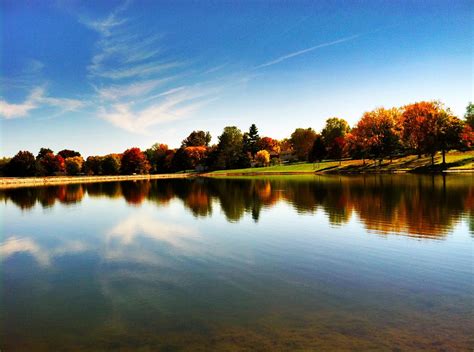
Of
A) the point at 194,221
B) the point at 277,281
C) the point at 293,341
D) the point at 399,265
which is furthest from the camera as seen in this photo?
the point at 194,221

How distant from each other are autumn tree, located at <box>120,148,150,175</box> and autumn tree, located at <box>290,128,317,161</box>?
69.7m

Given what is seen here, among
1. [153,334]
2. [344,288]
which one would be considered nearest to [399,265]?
[344,288]

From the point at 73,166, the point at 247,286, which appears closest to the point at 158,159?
the point at 73,166

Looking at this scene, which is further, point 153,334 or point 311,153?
point 311,153

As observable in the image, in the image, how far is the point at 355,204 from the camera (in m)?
29.3

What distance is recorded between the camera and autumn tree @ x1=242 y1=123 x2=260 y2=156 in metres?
147

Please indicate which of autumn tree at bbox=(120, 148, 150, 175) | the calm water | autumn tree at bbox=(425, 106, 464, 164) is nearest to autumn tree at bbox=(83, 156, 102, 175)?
autumn tree at bbox=(120, 148, 150, 175)

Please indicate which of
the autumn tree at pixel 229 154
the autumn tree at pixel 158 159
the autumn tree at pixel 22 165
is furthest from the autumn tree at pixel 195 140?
the autumn tree at pixel 22 165

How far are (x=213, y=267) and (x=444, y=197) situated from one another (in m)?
25.6

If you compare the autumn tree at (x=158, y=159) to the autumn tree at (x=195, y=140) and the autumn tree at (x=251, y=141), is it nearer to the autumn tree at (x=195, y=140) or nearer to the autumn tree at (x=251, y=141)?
the autumn tree at (x=195, y=140)

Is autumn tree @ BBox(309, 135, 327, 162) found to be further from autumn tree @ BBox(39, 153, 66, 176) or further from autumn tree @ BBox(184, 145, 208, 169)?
autumn tree @ BBox(39, 153, 66, 176)

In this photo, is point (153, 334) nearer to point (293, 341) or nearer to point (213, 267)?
point (293, 341)

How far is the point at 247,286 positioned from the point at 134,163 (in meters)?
158

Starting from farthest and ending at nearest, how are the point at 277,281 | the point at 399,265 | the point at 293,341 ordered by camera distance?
the point at 399,265
the point at 277,281
the point at 293,341
